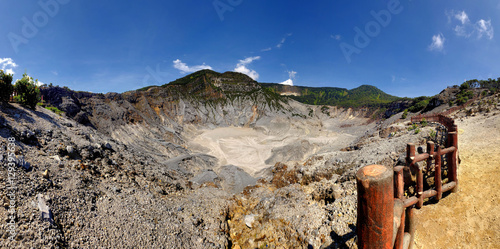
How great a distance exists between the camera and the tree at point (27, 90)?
10.4 metres

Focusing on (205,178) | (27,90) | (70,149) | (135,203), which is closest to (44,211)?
(135,203)

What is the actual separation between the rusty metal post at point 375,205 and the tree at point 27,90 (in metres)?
16.2

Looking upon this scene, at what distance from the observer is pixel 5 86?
9531mm

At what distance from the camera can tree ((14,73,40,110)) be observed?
10391mm

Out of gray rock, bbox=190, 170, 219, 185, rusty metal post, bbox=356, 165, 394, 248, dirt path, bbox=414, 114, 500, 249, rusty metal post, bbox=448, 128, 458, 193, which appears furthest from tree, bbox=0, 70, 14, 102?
rusty metal post, bbox=448, 128, 458, 193

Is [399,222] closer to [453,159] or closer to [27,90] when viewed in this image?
[453,159]

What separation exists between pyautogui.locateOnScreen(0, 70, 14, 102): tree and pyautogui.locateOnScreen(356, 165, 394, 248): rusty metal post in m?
15.3

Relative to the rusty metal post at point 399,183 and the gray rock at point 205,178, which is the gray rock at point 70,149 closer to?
the gray rock at point 205,178

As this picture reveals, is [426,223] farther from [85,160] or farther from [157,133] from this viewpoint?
[157,133]

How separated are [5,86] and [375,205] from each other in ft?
51.7

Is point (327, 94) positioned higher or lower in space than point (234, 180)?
higher

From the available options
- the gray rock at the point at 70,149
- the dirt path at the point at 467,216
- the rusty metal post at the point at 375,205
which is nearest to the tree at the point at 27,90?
the gray rock at the point at 70,149

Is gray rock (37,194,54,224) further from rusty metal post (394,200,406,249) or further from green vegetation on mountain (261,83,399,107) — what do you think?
green vegetation on mountain (261,83,399,107)

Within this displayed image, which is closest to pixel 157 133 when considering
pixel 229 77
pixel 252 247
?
pixel 252 247
